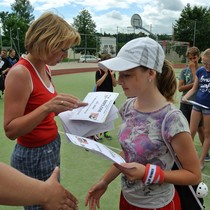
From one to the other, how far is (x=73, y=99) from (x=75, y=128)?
217 mm

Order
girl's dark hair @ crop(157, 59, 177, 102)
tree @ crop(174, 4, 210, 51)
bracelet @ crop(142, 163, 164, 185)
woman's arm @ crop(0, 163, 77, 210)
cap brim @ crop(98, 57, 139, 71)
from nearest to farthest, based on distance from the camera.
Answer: woman's arm @ crop(0, 163, 77, 210) → bracelet @ crop(142, 163, 164, 185) → cap brim @ crop(98, 57, 139, 71) → girl's dark hair @ crop(157, 59, 177, 102) → tree @ crop(174, 4, 210, 51)

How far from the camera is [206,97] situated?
13.8ft

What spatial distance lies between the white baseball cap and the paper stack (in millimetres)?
382

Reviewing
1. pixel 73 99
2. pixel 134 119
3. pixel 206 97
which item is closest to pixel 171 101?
pixel 134 119

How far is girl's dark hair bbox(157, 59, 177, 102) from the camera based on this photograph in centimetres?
172

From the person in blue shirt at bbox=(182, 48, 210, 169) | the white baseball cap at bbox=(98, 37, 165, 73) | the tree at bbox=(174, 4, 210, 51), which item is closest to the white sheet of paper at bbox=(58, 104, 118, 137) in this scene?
the white baseball cap at bbox=(98, 37, 165, 73)

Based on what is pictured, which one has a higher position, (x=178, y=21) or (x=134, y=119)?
(x=178, y=21)

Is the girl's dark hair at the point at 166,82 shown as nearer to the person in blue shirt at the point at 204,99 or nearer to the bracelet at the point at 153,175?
the bracelet at the point at 153,175

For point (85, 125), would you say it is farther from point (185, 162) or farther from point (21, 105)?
point (185, 162)

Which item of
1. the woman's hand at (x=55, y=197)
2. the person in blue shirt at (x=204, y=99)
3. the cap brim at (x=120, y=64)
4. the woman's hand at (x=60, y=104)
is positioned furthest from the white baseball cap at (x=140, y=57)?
the person in blue shirt at (x=204, y=99)

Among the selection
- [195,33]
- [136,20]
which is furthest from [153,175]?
[195,33]

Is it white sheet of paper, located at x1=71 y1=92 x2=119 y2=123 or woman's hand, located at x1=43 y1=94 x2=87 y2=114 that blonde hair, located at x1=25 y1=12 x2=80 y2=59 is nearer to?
woman's hand, located at x1=43 y1=94 x2=87 y2=114

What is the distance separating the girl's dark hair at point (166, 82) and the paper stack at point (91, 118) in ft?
1.20

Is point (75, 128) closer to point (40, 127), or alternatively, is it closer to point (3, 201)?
point (40, 127)
